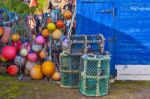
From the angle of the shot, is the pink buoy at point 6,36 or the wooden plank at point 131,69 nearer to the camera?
the wooden plank at point 131,69

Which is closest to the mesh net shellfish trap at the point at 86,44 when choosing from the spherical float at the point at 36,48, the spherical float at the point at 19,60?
the spherical float at the point at 36,48

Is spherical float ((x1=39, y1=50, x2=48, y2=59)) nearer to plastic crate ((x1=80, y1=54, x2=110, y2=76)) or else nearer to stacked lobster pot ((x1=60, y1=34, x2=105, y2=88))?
stacked lobster pot ((x1=60, y1=34, x2=105, y2=88))

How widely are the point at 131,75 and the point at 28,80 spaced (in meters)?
2.68

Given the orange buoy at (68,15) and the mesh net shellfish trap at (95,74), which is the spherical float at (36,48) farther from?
the mesh net shellfish trap at (95,74)

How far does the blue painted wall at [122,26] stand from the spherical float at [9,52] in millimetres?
1813

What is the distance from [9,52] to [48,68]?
3.91 ft

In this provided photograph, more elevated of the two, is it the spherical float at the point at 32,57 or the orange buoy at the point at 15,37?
the orange buoy at the point at 15,37

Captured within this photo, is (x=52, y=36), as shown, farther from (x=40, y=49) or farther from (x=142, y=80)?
(x=142, y=80)

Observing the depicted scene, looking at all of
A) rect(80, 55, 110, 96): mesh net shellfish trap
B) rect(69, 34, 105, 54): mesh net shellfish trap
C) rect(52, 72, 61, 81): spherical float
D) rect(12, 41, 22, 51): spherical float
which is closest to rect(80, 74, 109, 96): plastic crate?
rect(80, 55, 110, 96): mesh net shellfish trap

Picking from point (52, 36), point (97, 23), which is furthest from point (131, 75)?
point (52, 36)

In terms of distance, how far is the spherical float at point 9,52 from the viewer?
1080cm

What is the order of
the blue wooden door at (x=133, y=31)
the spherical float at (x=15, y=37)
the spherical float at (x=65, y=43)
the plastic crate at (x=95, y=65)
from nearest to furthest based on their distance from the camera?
the plastic crate at (x=95, y=65)
the spherical float at (x=65, y=43)
the blue wooden door at (x=133, y=31)
the spherical float at (x=15, y=37)

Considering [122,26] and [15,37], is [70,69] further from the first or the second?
[15,37]

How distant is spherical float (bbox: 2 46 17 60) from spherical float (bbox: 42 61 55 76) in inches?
36.9
